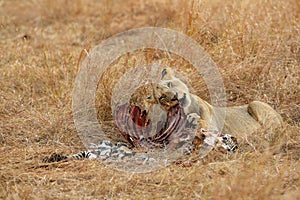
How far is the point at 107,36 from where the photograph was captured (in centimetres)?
759

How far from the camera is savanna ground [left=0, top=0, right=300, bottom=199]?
12.6 feet

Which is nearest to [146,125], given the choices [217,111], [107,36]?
[217,111]

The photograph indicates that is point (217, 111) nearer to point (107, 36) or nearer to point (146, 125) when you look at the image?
point (146, 125)

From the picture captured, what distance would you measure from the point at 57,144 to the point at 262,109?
→ 1.47m

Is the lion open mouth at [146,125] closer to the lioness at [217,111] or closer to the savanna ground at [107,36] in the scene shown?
the lioness at [217,111]

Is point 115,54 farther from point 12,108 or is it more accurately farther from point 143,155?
point 143,155

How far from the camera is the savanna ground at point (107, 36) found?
3.84 meters

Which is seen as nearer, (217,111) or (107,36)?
(217,111)

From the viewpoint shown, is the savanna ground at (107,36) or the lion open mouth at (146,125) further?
the lion open mouth at (146,125)

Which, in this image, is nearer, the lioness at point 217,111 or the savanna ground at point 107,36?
the savanna ground at point 107,36

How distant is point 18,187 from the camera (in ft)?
12.8

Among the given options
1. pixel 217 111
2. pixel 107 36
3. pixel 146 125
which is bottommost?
pixel 146 125

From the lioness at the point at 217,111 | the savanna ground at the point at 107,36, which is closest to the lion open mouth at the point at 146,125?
the lioness at the point at 217,111

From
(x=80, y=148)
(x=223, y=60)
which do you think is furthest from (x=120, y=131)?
(x=223, y=60)
